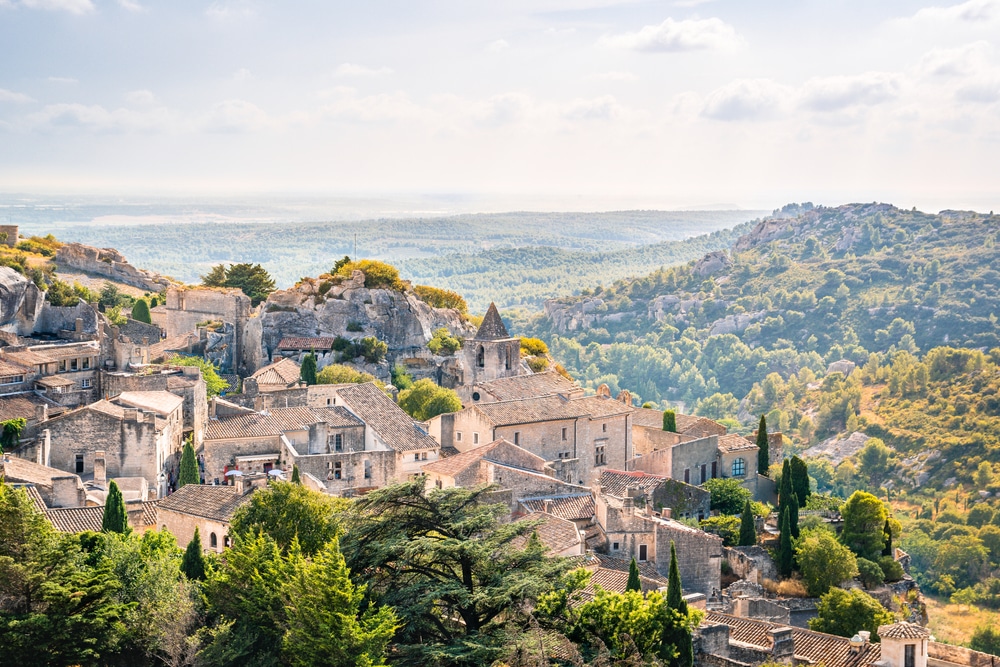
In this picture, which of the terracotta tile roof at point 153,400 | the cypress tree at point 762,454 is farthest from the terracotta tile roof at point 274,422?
the cypress tree at point 762,454

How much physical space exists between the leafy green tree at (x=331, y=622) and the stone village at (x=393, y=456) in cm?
798

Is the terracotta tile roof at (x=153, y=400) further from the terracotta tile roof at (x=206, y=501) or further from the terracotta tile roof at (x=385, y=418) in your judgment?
the terracotta tile roof at (x=385, y=418)

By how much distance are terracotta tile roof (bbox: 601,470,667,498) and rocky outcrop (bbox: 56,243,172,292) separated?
41135 mm

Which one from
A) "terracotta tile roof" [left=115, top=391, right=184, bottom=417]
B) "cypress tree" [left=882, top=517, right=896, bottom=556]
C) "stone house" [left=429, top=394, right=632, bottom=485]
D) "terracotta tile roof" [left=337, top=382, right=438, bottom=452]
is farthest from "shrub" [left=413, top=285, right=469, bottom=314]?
"cypress tree" [left=882, top=517, right=896, bottom=556]

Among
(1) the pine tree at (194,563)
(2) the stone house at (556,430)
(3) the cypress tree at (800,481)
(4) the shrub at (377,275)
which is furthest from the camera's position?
(4) the shrub at (377,275)

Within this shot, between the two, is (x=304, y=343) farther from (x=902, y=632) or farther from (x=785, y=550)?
(x=902, y=632)

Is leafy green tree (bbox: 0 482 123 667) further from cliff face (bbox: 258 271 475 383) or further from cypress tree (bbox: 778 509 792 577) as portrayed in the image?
cliff face (bbox: 258 271 475 383)

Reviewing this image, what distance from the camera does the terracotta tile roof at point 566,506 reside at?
1519 inches

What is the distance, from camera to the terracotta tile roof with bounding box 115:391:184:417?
138ft

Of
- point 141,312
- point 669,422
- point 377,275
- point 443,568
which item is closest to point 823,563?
point 669,422

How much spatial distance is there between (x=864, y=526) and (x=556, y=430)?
489 inches

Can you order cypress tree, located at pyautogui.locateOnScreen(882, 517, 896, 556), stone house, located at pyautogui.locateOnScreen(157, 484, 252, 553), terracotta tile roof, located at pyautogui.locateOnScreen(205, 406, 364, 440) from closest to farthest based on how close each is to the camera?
stone house, located at pyautogui.locateOnScreen(157, 484, 252, 553)
terracotta tile roof, located at pyautogui.locateOnScreen(205, 406, 364, 440)
cypress tree, located at pyautogui.locateOnScreen(882, 517, 896, 556)

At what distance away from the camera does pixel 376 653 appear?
24.5 metres

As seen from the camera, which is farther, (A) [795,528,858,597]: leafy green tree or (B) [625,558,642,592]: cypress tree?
(A) [795,528,858,597]: leafy green tree
